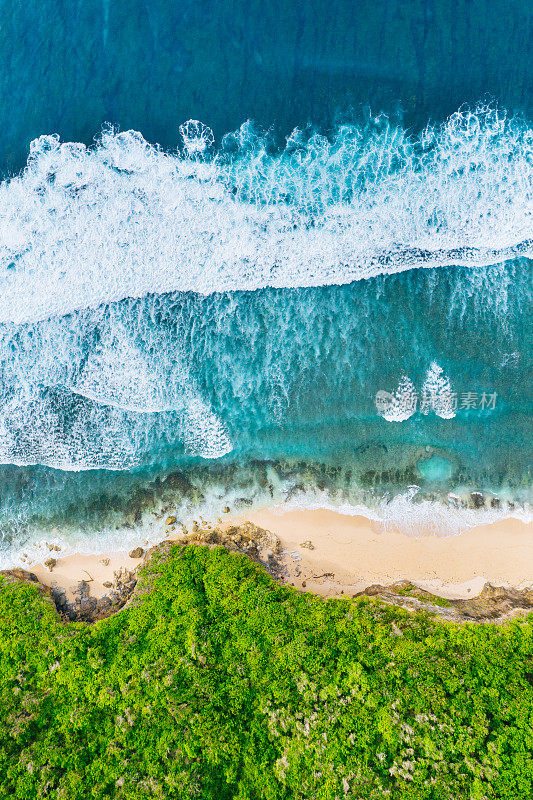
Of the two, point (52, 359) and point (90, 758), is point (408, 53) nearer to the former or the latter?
point (52, 359)

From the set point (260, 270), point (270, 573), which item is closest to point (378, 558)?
point (270, 573)

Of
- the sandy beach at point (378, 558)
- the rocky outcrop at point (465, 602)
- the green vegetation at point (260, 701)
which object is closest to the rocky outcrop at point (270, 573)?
the rocky outcrop at point (465, 602)

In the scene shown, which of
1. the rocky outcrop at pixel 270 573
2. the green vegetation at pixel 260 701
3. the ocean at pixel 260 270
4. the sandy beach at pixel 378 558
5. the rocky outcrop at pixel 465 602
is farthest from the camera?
the ocean at pixel 260 270

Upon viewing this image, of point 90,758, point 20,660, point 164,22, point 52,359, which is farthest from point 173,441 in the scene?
point 164,22

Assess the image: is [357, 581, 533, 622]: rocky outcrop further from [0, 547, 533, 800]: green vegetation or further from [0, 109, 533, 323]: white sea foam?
[0, 109, 533, 323]: white sea foam

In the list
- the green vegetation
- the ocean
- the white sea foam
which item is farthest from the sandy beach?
the white sea foam

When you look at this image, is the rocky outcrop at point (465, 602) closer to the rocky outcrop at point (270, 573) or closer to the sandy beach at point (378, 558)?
the rocky outcrop at point (270, 573)
